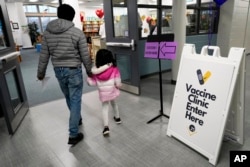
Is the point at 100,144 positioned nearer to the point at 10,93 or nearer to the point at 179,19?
the point at 10,93

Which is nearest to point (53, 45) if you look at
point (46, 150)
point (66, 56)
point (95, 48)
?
point (66, 56)

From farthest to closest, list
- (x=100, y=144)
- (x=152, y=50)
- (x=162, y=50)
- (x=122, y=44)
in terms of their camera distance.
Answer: (x=122, y=44) → (x=152, y=50) → (x=162, y=50) → (x=100, y=144)

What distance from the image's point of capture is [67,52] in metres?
1.89

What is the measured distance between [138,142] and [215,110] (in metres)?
0.93

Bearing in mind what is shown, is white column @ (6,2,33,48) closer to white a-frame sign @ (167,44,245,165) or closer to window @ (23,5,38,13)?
window @ (23,5,38,13)

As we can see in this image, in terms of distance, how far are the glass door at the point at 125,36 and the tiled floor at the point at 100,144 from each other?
75 cm

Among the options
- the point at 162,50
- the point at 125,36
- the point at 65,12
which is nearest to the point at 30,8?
the point at 125,36

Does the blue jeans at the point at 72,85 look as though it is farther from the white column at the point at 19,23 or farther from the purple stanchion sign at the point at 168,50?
the white column at the point at 19,23

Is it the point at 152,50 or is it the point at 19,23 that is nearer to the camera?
the point at 152,50

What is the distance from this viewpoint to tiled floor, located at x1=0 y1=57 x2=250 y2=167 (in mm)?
1819

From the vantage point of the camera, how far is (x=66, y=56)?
1.91m

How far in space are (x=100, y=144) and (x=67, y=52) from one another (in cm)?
113

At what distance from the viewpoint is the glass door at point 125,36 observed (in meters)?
3.17

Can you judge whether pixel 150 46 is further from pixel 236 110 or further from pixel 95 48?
pixel 95 48
